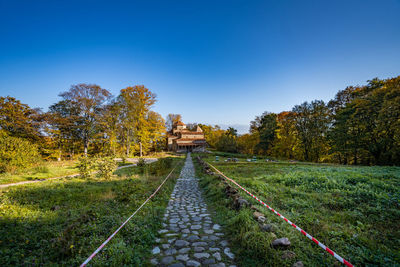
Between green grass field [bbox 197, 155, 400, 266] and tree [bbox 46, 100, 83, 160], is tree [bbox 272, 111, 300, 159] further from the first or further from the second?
tree [bbox 46, 100, 83, 160]

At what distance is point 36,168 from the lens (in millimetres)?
11148

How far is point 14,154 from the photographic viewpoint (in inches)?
396

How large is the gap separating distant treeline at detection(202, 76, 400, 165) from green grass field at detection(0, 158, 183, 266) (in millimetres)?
27623

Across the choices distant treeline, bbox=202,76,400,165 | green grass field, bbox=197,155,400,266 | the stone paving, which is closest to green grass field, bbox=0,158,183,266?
the stone paving

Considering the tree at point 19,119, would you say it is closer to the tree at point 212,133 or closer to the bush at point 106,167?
the bush at point 106,167

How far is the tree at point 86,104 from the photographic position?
25234 mm

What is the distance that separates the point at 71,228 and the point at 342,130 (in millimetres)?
32107

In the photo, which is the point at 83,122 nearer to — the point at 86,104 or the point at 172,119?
the point at 86,104

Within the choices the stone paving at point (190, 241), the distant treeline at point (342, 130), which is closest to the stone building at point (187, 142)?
the distant treeline at point (342, 130)

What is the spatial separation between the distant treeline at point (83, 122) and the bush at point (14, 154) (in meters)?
9.69

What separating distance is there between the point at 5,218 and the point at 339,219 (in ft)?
27.5

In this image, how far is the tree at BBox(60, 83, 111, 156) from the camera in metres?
25.2

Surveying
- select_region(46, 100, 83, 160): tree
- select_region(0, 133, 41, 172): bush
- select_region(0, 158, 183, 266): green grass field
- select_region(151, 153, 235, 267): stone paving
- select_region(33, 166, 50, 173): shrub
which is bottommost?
select_region(151, 153, 235, 267): stone paving

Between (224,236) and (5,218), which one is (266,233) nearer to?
(224,236)
